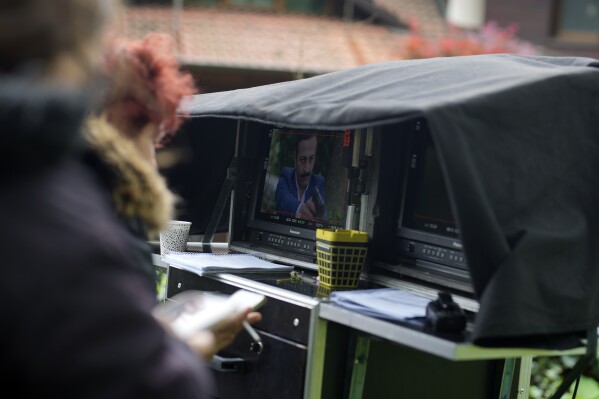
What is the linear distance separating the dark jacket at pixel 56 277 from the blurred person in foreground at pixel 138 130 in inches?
13.1

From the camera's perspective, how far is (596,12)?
12.0 metres

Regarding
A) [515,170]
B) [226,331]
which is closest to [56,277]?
[226,331]

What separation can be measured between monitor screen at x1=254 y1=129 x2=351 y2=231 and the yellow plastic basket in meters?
0.33

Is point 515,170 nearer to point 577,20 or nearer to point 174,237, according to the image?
point 174,237

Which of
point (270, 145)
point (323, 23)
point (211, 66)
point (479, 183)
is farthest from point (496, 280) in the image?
point (323, 23)

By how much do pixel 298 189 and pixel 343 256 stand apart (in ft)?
2.29

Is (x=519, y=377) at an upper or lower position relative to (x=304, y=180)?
lower

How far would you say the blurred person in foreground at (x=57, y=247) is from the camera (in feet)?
3.99

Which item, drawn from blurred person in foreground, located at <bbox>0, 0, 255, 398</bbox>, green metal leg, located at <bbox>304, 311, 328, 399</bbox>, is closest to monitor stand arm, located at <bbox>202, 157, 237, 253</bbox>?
green metal leg, located at <bbox>304, 311, 328, 399</bbox>

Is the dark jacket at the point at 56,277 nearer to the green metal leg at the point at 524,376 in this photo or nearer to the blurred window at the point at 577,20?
the green metal leg at the point at 524,376

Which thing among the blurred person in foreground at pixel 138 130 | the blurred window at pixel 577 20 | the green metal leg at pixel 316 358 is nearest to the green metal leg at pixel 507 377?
the green metal leg at pixel 316 358

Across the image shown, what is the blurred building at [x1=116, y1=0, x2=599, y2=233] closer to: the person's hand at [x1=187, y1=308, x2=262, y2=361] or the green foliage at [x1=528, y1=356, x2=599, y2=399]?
the green foliage at [x1=528, y1=356, x2=599, y2=399]

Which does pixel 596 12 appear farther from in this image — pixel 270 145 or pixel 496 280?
pixel 496 280

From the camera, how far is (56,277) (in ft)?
4.02
